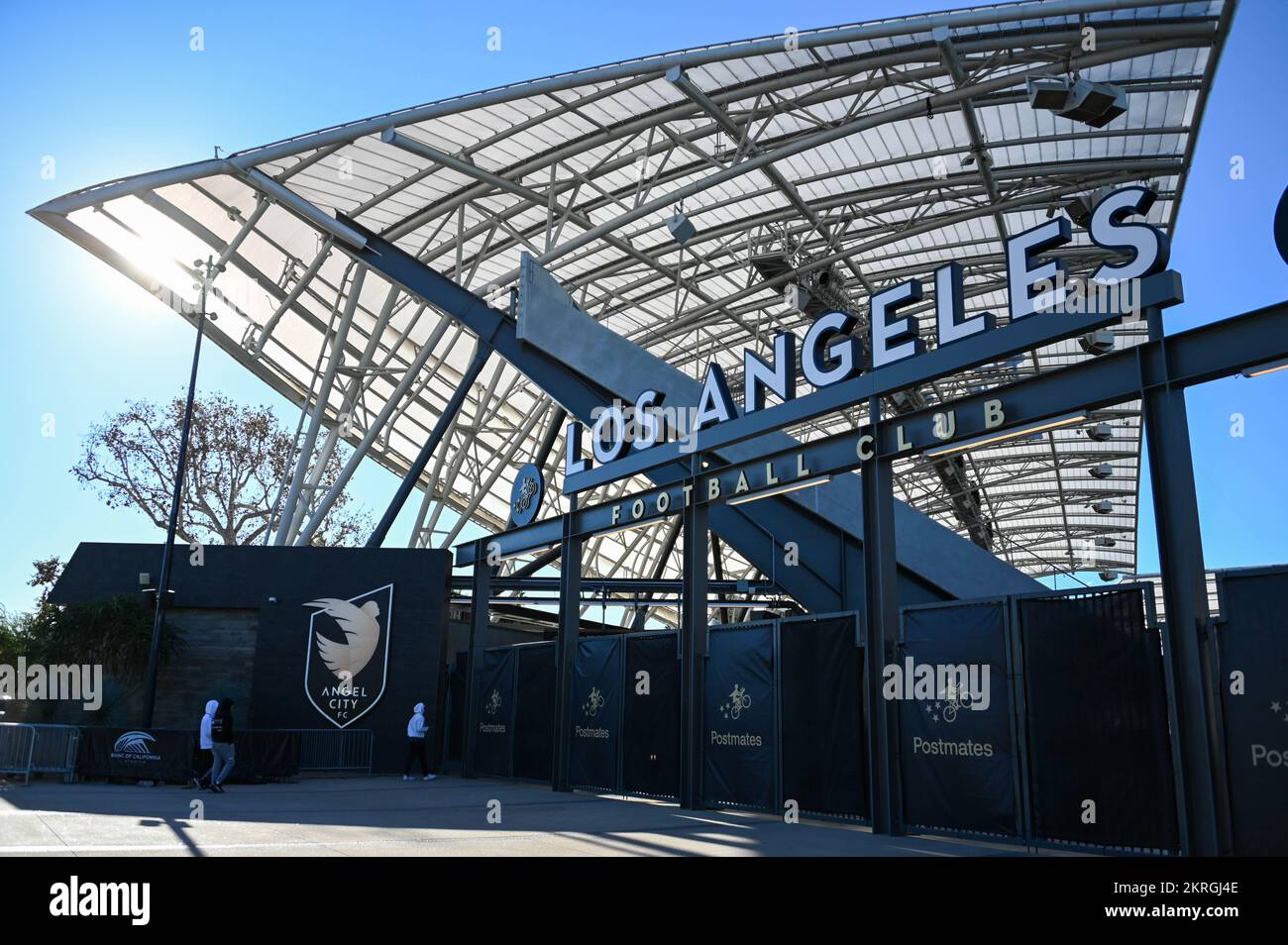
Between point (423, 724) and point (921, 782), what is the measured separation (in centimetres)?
1351

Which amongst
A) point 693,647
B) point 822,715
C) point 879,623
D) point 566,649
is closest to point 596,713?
point 566,649

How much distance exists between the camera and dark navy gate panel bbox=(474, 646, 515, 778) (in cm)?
2202

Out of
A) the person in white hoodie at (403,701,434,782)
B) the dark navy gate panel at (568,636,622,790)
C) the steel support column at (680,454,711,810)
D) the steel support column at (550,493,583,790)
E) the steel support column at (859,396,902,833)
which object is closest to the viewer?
the steel support column at (859,396,902,833)

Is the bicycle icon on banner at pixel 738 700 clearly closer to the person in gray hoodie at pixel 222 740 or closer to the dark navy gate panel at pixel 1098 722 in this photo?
the dark navy gate panel at pixel 1098 722

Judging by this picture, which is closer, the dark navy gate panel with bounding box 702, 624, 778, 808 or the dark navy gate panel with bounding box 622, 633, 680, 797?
the dark navy gate panel with bounding box 702, 624, 778, 808

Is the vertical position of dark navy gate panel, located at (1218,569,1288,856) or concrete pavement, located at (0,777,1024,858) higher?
dark navy gate panel, located at (1218,569,1288,856)

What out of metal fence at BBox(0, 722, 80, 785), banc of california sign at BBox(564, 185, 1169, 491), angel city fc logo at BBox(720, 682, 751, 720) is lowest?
metal fence at BBox(0, 722, 80, 785)

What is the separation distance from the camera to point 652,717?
1738 centimetres

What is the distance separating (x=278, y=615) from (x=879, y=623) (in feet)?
58.2

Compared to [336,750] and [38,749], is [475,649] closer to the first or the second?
[336,750]

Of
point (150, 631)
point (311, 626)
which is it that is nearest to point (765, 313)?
point (311, 626)

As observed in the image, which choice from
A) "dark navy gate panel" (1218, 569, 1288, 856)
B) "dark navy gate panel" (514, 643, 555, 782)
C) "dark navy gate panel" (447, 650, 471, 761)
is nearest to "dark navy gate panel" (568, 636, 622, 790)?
"dark navy gate panel" (514, 643, 555, 782)

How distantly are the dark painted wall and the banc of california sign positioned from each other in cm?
851

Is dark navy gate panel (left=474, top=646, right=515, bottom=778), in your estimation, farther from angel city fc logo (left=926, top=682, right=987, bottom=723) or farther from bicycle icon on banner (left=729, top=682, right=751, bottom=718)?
angel city fc logo (left=926, top=682, right=987, bottom=723)
